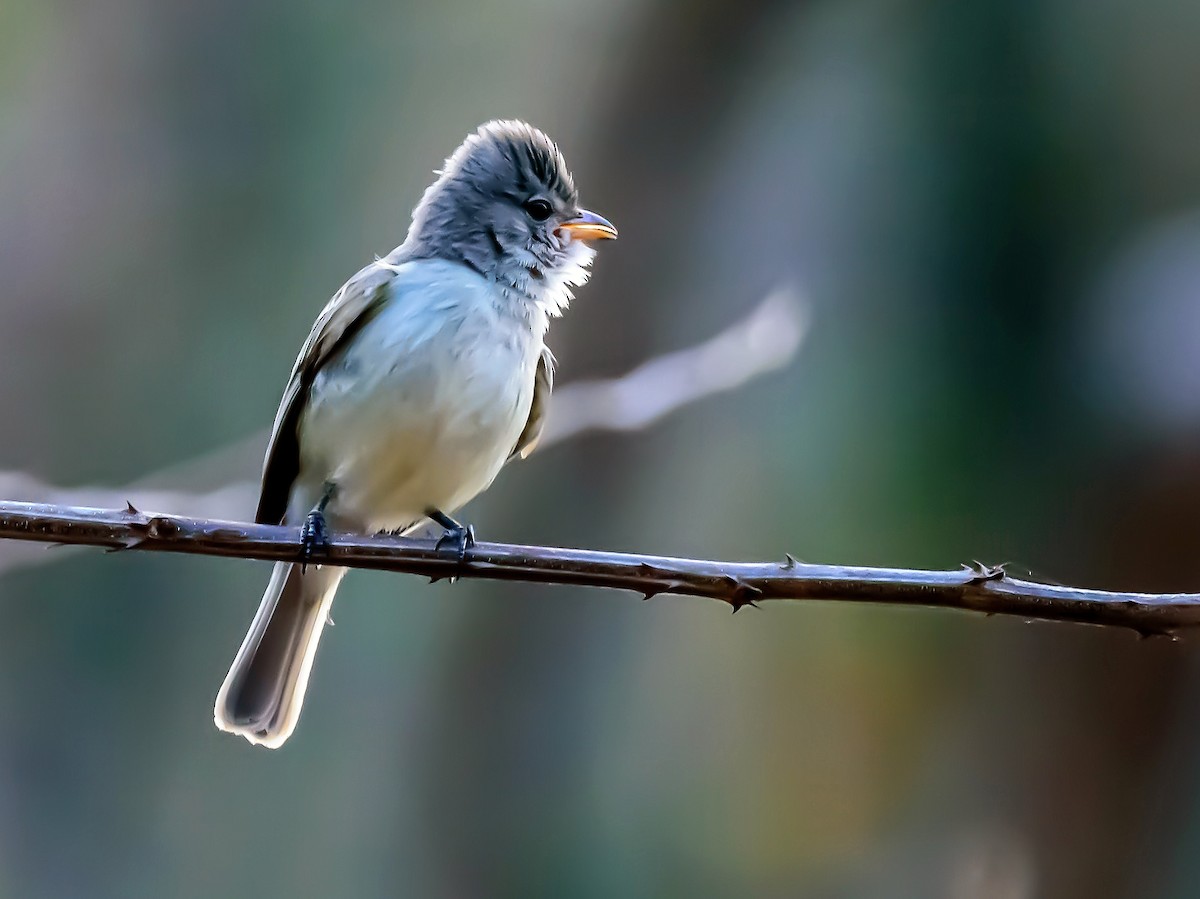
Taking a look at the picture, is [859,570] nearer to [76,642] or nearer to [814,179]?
[814,179]

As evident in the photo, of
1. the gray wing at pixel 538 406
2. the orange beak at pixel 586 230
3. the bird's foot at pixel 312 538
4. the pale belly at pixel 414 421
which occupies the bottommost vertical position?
the bird's foot at pixel 312 538

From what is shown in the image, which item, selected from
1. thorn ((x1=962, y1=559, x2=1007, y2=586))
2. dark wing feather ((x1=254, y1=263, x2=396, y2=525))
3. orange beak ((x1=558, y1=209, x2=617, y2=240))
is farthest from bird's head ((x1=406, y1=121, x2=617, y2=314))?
thorn ((x1=962, y1=559, x2=1007, y2=586))

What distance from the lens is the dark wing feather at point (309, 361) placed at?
297 centimetres

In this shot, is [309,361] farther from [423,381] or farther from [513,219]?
[513,219]

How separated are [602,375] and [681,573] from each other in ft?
9.83

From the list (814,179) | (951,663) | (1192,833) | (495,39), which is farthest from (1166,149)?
(495,39)

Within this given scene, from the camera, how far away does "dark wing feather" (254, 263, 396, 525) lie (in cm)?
297

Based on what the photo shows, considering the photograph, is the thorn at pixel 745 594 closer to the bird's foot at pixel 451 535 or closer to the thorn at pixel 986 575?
the thorn at pixel 986 575

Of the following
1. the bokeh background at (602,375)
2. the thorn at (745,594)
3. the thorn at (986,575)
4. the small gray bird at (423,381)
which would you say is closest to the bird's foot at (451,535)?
the small gray bird at (423,381)

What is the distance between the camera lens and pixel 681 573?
1812 mm

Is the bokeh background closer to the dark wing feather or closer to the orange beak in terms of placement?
the dark wing feather

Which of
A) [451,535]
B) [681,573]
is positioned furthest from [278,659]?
[681,573]

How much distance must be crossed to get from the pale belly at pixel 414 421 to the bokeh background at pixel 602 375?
3.68 feet

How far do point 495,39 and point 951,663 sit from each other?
10.9 feet
